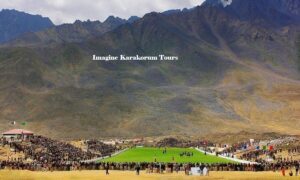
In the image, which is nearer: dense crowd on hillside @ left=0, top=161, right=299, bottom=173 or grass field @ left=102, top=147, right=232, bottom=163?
dense crowd on hillside @ left=0, top=161, right=299, bottom=173

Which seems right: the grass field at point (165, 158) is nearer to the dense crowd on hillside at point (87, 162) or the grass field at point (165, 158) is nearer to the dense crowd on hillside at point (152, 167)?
the dense crowd on hillside at point (87, 162)

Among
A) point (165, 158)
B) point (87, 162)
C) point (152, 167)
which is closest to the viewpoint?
point (152, 167)

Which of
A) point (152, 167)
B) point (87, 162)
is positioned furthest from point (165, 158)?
point (152, 167)

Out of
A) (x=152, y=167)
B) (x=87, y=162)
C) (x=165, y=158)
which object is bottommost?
(x=152, y=167)

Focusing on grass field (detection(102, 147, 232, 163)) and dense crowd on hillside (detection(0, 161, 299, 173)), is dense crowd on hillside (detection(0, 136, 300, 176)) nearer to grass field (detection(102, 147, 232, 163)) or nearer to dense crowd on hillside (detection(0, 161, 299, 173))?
dense crowd on hillside (detection(0, 161, 299, 173))

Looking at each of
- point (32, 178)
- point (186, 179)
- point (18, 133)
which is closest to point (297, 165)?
point (186, 179)

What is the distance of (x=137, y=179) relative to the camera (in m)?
63.6

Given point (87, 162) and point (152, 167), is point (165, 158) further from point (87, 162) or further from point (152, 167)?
point (152, 167)

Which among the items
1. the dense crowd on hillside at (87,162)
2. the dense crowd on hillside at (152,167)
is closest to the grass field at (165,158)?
the dense crowd on hillside at (87,162)

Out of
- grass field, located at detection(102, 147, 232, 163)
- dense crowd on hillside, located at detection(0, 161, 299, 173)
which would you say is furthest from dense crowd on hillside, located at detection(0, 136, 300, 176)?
grass field, located at detection(102, 147, 232, 163)

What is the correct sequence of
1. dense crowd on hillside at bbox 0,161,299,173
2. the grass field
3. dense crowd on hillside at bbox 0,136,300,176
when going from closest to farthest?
dense crowd on hillside at bbox 0,161,299,173, dense crowd on hillside at bbox 0,136,300,176, the grass field

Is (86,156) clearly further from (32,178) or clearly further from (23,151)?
(32,178)

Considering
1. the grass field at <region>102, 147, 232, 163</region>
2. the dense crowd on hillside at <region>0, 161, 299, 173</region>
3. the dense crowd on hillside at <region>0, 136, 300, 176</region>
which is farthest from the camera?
the grass field at <region>102, 147, 232, 163</region>

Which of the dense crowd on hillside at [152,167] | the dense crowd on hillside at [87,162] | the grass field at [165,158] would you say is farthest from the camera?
the grass field at [165,158]
